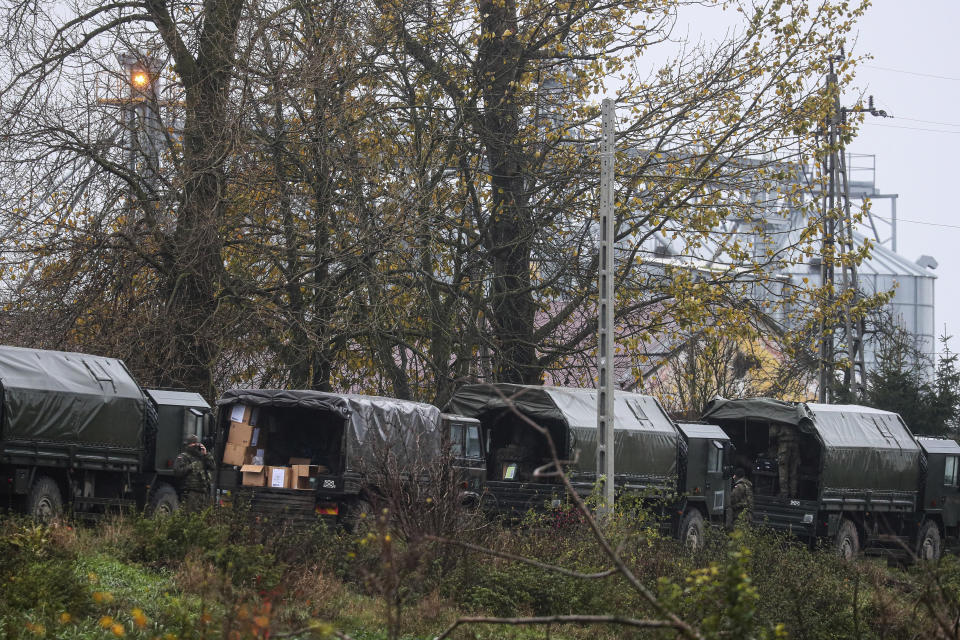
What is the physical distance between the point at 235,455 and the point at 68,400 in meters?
2.59

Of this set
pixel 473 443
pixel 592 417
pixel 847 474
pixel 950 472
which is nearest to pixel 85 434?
pixel 473 443

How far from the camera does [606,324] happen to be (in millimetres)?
18359

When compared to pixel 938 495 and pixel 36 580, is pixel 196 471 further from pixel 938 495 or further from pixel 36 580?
pixel 938 495

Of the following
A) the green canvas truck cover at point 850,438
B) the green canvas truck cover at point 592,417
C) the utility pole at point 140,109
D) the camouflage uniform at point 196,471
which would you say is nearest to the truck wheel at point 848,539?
the green canvas truck cover at point 850,438

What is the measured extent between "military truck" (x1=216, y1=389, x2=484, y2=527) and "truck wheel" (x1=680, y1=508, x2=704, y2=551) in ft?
15.8

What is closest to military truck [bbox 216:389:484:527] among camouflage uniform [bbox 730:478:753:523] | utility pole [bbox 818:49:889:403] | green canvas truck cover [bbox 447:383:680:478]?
green canvas truck cover [bbox 447:383:680:478]

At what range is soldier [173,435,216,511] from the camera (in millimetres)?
18188

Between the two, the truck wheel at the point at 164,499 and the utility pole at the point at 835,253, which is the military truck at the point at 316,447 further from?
the utility pole at the point at 835,253

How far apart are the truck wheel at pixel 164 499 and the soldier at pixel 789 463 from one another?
11.9m

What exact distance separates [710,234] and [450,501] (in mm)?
12586

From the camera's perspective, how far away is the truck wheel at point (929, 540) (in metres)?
24.0

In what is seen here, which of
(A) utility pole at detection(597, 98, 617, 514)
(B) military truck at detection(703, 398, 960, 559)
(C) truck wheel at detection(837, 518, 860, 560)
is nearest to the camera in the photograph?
(A) utility pole at detection(597, 98, 617, 514)

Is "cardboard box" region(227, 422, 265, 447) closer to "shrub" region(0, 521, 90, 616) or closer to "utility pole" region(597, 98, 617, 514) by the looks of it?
"utility pole" region(597, 98, 617, 514)

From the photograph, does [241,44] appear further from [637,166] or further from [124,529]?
[124,529]
